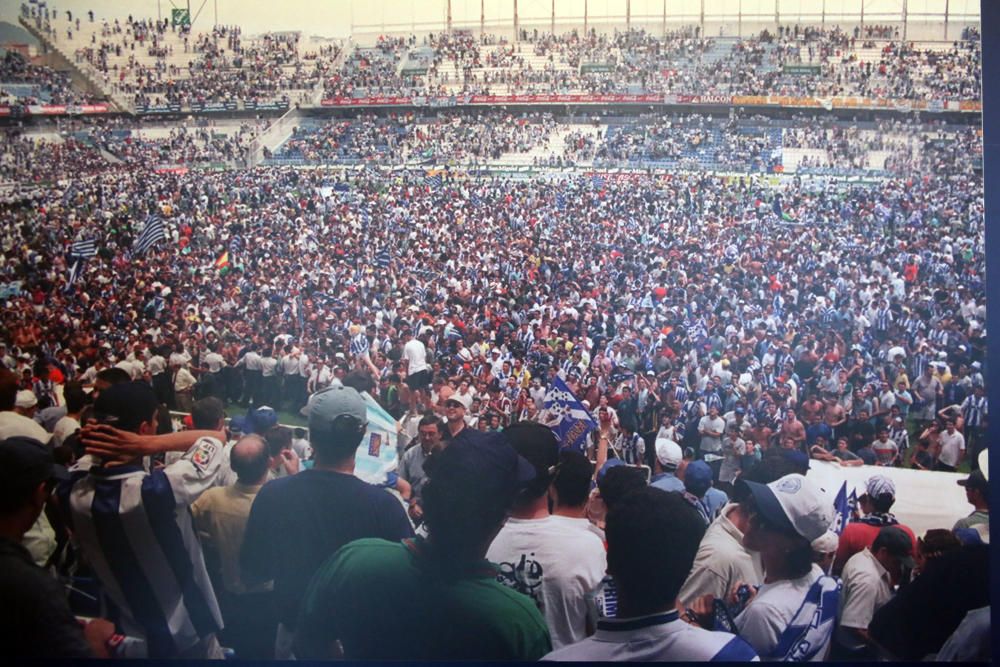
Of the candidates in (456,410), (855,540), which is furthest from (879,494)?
(456,410)

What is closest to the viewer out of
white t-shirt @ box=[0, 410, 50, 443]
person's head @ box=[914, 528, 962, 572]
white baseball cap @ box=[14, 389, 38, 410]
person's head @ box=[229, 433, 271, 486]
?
person's head @ box=[229, 433, 271, 486]

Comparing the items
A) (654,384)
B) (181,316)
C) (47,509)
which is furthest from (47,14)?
(654,384)

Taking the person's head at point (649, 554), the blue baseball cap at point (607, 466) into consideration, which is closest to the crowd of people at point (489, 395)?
the person's head at point (649, 554)

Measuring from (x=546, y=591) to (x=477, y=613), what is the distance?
601 millimetres

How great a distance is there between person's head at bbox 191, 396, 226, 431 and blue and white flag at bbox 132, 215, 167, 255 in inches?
53.6

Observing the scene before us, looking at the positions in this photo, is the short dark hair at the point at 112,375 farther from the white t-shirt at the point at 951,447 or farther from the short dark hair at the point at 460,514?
the white t-shirt at the point at 951,447

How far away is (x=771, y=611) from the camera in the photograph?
10.9 ft

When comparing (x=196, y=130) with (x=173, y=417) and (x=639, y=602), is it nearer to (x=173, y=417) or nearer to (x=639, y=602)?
(x=173, y=417)

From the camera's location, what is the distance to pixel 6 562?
8.52 ft

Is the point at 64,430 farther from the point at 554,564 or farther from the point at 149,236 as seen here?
the point at 554,564

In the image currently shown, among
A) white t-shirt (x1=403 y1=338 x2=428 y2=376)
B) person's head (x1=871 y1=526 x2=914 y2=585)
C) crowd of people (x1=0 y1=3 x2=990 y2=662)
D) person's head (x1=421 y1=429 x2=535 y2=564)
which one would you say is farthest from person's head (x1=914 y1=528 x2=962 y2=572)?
white t-shirt (x1=403 y1=338 x2=428 y2=376)

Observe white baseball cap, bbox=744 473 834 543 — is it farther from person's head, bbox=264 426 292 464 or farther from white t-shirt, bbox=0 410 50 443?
white t-shirt, bbox=0 410 50 443

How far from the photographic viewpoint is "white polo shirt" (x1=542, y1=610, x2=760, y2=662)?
2.77m

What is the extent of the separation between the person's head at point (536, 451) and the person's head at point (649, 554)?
0.49 meters
